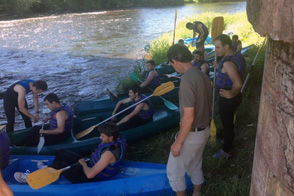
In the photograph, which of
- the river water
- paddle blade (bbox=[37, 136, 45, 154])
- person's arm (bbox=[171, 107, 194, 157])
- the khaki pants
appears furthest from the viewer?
the river water

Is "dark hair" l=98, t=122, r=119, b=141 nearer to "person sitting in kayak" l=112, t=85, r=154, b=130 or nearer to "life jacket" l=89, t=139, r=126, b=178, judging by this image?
"life jacket" l=89, t=139, r=126, b=178

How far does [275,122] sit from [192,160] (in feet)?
5.15

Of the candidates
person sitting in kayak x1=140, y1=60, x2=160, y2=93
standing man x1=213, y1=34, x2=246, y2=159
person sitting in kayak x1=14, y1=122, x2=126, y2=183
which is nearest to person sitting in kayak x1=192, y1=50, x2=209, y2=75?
person sitting in kayak x1=140, y1=60, x2=160, y2=93

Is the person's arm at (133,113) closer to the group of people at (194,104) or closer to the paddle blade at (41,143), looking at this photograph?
the paddle blade at (41,143)

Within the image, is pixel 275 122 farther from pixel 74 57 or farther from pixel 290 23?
pixel 74 57

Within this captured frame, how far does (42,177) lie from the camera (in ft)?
9.75

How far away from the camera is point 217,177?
10.6ft

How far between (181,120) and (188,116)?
4.5 inches

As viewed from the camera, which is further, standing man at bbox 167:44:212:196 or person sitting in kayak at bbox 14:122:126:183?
Answer: person sitting in kayak at bbox 14:122:126:183

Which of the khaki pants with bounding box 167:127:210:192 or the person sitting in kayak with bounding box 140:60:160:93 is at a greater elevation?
the khaki pants with bounding box 167:127:210:192

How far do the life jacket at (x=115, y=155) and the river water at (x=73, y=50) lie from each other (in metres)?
3.66

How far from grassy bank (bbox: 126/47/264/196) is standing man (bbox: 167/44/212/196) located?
1.67ft

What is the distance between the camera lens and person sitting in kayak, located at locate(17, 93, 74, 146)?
13.6 feet

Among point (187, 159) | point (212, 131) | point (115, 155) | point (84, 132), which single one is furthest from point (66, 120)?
point (187, 159)
